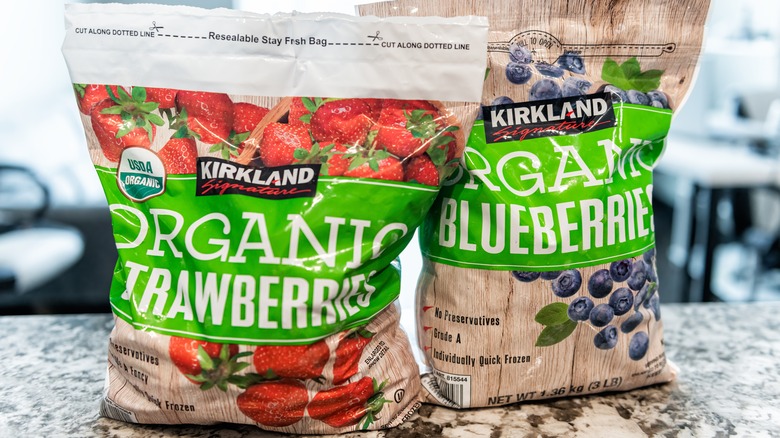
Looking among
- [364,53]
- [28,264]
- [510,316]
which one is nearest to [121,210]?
[364,53]

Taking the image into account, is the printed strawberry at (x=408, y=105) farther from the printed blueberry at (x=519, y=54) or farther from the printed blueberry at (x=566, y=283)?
the printed blueberry at (x=566, y=283)

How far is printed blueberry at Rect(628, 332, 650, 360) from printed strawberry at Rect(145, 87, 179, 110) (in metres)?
0.52

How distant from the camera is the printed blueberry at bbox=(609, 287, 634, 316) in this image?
0.69 meters

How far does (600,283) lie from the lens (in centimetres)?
68

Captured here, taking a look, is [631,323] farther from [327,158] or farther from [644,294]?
[327,158]

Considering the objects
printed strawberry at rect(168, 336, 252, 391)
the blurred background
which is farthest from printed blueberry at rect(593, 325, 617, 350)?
the blurred background

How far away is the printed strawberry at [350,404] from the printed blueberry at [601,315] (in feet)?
0.74

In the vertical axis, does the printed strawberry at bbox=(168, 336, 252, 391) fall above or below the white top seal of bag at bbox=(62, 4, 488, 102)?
below

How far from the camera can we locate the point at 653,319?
73 centimetres

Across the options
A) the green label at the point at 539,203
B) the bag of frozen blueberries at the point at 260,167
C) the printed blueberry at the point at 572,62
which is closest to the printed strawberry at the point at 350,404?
the bag of frozen blueberries at the point at 260,167

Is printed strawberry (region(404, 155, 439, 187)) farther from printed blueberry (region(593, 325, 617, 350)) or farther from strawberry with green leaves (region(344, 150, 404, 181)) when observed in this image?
printed blueberry (region(593, 325, 617, 350))

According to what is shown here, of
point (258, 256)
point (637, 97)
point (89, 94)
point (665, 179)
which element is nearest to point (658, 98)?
point (637, 97)

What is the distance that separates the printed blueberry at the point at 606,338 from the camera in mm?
695

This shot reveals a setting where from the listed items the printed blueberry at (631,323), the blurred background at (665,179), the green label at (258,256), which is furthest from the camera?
the blurred background at (665,179)
